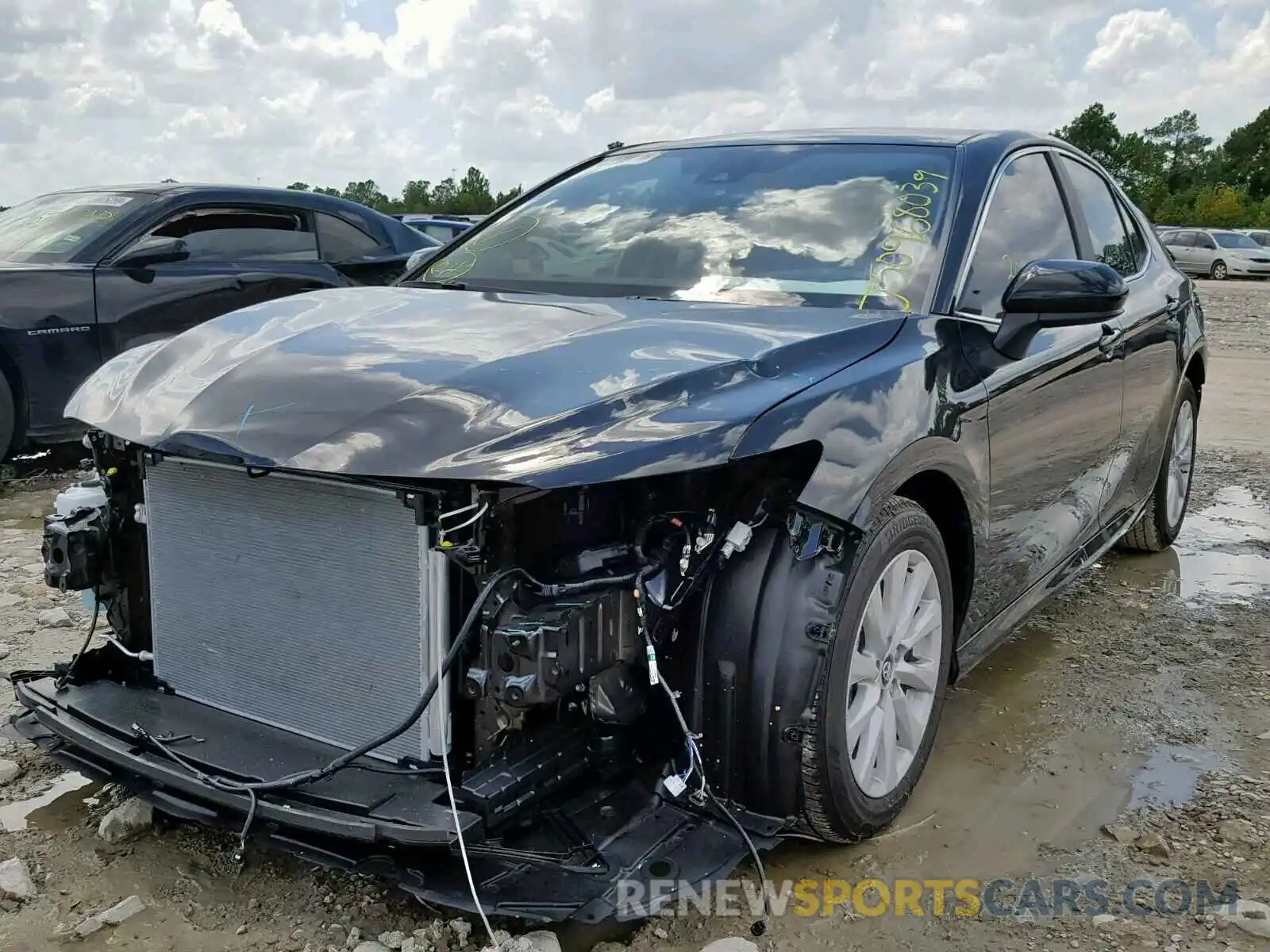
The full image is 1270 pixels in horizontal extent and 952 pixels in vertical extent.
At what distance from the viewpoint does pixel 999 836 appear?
8.91 ft

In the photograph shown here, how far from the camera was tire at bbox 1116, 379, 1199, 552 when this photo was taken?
15.6ft

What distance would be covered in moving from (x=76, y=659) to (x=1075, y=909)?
2.28 meters

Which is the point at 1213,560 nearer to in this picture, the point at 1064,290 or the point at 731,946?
the point at 1064,290

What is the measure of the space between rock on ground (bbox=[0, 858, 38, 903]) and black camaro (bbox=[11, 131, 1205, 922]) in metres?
0.25

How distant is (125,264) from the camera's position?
620cm

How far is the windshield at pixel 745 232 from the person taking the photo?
9.57 ft

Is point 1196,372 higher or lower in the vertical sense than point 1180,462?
higher

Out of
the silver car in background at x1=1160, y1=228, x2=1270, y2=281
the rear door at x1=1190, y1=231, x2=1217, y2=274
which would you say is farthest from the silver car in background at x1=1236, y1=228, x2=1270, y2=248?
the rear door at x1=1190, y1=231, x2=1217, y2=274

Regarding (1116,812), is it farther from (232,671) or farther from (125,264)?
(125,264)

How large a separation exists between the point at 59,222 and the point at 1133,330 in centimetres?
568

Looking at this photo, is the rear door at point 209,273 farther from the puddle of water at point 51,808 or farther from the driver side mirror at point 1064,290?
the driver side mirror at point 1064,290

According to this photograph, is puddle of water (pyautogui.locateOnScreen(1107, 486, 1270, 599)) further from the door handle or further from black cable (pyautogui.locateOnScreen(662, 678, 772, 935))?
black cable (pyautogui.locateOnScreen(662, 678, 772, 935))

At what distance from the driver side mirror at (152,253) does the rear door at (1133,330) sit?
15.4 feet

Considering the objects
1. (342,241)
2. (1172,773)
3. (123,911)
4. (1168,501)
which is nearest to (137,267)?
(342,241)
